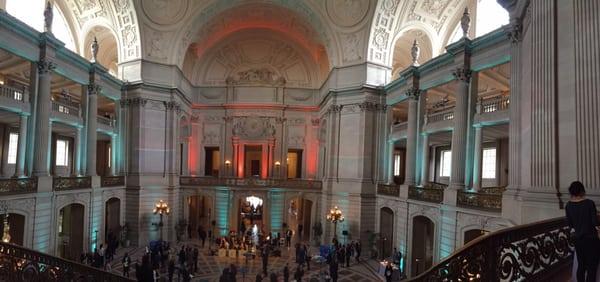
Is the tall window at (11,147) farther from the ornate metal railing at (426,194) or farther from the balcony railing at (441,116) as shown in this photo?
the balcony railing at (441,116)

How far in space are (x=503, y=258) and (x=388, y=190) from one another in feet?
51.9

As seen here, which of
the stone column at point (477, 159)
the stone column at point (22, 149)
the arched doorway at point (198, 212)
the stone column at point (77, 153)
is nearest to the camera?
the stone column at point (477, 159)

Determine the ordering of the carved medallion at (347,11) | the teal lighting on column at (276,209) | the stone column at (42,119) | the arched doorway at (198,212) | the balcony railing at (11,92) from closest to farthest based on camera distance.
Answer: the balcony railing at (11,92) → the stone column at (42,119) → the carved medallion at (347,11) → the teal lighting on column at (276,209) → the arched doorway at (198,212)

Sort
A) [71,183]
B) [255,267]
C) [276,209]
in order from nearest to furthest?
[71,183]
[255,267]
[276,209]

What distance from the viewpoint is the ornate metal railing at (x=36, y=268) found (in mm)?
5230

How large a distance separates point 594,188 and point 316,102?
23.2m

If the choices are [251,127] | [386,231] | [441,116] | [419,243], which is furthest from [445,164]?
[251,127]

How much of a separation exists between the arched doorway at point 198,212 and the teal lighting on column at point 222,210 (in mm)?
2315

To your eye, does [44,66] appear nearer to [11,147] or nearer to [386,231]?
[11,147]

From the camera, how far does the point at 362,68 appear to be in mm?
21391

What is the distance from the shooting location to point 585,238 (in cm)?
385

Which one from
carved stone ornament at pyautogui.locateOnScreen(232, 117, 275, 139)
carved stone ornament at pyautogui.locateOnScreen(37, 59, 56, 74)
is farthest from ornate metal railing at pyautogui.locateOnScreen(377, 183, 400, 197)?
carved stone ornament at pyautogui.locateOnScreen(37, 59, 56, 74)

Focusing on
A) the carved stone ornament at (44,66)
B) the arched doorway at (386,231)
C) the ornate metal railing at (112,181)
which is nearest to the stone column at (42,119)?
the carved stone ornament at (44,66)

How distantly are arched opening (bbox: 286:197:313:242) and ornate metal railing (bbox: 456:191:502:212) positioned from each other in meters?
14.6
